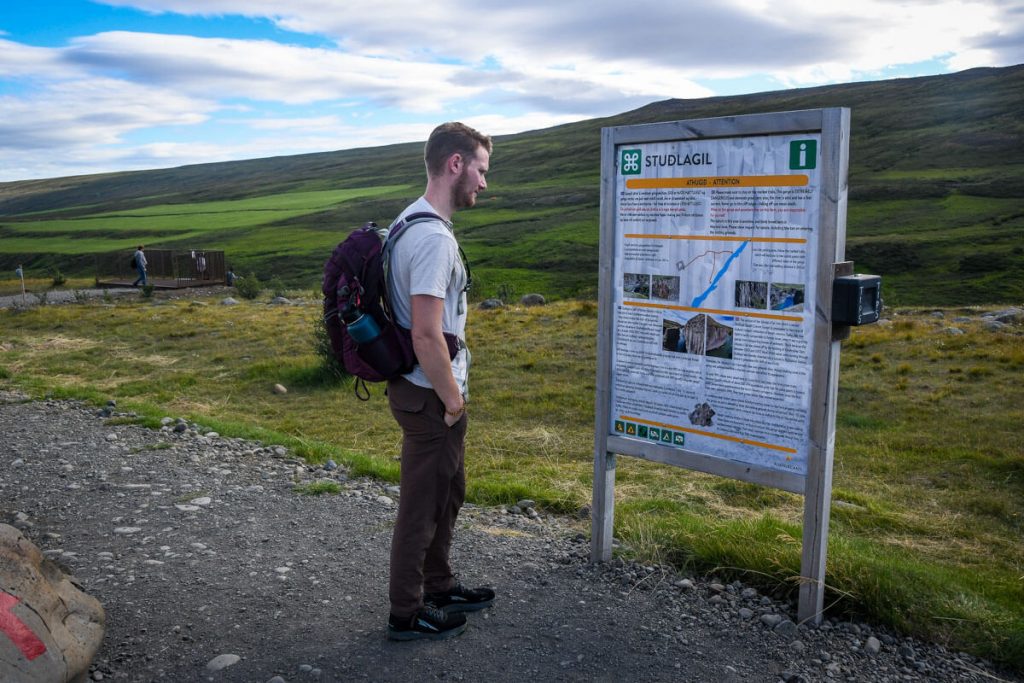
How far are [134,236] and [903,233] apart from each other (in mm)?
76712

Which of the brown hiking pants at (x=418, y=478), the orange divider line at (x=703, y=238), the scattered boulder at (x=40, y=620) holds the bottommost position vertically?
the scattered boulder at (x=40, y=620)

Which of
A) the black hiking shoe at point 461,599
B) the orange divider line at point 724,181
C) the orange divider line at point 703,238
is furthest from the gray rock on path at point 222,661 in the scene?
the orange divider line at point 724,181

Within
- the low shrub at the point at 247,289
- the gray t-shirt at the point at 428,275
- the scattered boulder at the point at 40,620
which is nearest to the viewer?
the scattered boulder at the point at 40,620

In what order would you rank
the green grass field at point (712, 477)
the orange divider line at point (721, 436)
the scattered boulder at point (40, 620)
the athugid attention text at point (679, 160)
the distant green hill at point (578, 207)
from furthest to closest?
the distant green hill at point (578, 207), the green grass field at point (712, 477), the athugid attention text at point (679, 160), the orange divider line at point (721, 436), the scattered boulder at point (40, 620)

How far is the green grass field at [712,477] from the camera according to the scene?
479 cm

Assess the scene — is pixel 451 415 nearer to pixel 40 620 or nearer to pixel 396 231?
pixel 396 231

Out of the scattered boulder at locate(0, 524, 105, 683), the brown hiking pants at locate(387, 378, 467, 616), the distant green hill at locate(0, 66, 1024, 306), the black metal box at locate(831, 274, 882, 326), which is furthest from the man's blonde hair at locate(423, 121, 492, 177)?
the distant green hill at locate(0, 66, 1024, 306)

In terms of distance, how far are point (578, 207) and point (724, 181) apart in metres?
79.5

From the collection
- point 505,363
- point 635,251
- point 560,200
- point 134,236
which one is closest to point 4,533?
point 635,251

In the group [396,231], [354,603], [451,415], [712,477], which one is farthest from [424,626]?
[712,477]

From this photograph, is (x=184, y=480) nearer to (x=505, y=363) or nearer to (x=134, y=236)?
(x=505, y=363)

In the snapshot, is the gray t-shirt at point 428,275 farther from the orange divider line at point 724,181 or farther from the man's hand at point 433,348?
the orange divider line at point 724,181

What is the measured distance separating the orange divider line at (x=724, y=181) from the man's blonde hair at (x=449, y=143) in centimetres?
104

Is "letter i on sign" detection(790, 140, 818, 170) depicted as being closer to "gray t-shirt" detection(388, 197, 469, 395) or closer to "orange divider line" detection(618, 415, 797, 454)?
"orange divider line" detection(618, 415, 797, 454)
